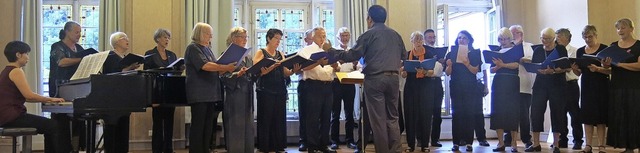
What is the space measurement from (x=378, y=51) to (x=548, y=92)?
2409mm

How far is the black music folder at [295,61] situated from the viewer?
16.9 ft

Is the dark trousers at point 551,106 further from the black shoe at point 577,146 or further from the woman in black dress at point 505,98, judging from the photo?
the black shoe at point 577,146

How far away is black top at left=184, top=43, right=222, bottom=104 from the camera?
15.5ft

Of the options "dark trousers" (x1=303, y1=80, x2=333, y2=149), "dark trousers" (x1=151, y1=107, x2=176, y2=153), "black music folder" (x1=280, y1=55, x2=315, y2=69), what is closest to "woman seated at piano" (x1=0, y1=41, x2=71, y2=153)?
"dark trousers" (x1=151, y1=107, x2=176, y2=153)

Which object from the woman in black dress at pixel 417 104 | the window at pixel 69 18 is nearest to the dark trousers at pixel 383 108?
the woman in black dress at pixel 417 104

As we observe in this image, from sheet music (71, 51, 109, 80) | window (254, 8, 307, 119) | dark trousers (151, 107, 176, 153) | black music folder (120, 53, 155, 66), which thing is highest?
window (254, 8, 307, 119)

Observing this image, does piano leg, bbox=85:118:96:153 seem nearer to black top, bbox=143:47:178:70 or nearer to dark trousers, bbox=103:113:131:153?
dark trousers, bbox=103:113:131:153

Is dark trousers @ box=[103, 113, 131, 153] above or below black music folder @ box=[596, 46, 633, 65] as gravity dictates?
below

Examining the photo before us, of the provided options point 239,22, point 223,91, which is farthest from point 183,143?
point 223,91

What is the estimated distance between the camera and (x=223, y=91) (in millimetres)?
5164

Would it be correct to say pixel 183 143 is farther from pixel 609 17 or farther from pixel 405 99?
pixel 609 17

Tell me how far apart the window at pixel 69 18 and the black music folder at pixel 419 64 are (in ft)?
12.7

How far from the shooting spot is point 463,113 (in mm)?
6246

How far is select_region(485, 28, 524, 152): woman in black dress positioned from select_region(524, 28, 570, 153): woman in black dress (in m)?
0.21
